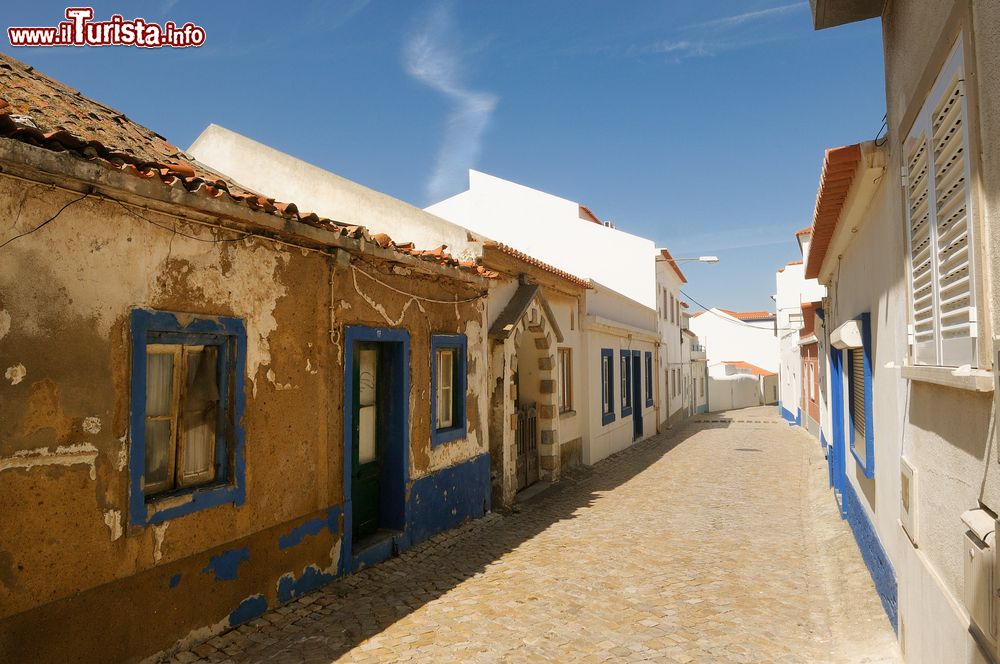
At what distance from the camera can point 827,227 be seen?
7301 mm

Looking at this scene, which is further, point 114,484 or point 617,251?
point 617,251

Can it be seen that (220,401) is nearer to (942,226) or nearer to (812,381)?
(942,226)

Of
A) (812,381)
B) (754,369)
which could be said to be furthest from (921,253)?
(754,369)

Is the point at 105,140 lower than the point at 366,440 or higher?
higher

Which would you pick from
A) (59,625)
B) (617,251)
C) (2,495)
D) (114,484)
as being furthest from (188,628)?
(617,251)

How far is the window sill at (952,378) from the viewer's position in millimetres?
2391

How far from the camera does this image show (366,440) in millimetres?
7270

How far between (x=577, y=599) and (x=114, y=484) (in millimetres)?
3962

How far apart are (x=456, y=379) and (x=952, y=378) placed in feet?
21.4

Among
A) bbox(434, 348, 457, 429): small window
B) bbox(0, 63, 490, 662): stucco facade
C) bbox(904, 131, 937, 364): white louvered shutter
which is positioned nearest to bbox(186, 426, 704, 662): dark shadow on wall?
bbox(0, 63, 490, 662): stucco facade

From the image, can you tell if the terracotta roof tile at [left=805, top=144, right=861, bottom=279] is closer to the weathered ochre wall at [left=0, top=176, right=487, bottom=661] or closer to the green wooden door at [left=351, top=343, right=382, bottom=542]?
the weathered ochre wall at [left=0, top=176, right=487, bottom=661]

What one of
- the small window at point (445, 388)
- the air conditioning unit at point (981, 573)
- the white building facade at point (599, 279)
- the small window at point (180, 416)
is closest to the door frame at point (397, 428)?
the small window at point (445, 388)

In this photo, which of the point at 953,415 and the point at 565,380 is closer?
the point at 953,415

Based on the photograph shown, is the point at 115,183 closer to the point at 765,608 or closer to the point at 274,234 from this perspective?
the point at 274,234
